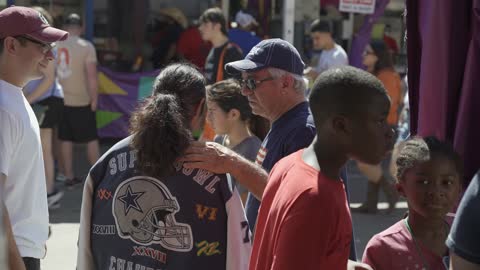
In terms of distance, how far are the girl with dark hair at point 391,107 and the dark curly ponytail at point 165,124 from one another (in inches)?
218

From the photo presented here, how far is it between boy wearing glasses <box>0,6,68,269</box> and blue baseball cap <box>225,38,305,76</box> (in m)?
0.86

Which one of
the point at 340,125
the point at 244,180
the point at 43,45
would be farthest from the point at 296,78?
the point at 340,125

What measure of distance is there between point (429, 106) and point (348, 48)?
1056 cm

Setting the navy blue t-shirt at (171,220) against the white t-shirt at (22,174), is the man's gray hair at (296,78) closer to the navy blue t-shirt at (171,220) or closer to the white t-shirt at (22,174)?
the navy blue t-shirt at (171,220)

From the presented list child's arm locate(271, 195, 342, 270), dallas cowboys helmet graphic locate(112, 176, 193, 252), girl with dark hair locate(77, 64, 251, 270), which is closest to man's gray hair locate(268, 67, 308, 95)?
girl with dark hair locate(77, 64, 251, 270)

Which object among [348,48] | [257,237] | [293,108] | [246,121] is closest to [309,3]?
[348,48]

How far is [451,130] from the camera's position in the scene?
11.7 ft

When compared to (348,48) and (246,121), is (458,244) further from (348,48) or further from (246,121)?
(348,48)

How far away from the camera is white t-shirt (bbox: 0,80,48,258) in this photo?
3619 millimetres

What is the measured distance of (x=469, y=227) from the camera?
2246 mm

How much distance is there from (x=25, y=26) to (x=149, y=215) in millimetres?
1193

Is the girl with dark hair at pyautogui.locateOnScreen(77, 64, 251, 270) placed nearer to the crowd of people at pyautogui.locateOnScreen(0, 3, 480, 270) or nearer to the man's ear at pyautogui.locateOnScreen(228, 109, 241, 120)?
the crowd of people at pyautogui.locateOnScreen(0, 3, 480, 270)

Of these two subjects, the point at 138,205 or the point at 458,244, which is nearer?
the point at 458,244

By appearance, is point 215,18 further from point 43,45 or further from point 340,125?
point 340,125
